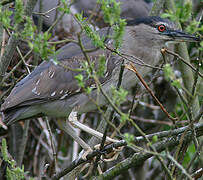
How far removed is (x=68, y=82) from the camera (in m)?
3.15

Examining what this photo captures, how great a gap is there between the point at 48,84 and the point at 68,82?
0.16 m

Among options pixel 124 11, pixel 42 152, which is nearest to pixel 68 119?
pixel 42 152

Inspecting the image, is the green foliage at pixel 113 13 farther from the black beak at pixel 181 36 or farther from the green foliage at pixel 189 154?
the green foliage at pixel 189 154

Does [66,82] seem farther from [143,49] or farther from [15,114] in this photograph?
[143,49]

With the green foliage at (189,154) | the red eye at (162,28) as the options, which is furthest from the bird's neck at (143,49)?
the green foliage at (189,154)

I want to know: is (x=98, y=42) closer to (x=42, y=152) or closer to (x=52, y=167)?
(x=52, y=167)

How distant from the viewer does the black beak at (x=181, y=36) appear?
9.23 ft

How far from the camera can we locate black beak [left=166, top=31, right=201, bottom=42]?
2.81 metres

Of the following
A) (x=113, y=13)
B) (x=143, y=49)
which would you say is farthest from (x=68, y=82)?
(x=113, y=13)

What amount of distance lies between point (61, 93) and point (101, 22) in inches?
93.5

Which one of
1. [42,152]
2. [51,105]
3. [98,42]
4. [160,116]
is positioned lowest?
[42,152]

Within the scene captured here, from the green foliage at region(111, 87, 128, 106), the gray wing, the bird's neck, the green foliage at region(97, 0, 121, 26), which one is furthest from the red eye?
the green foliage at region(111, 87, 128, 106)

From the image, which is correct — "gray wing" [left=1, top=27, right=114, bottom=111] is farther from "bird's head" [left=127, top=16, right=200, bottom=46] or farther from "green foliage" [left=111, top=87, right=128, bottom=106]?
"green foliage" [left=111, top=87, right=128, bottom=106]

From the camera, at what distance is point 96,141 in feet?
10.3
